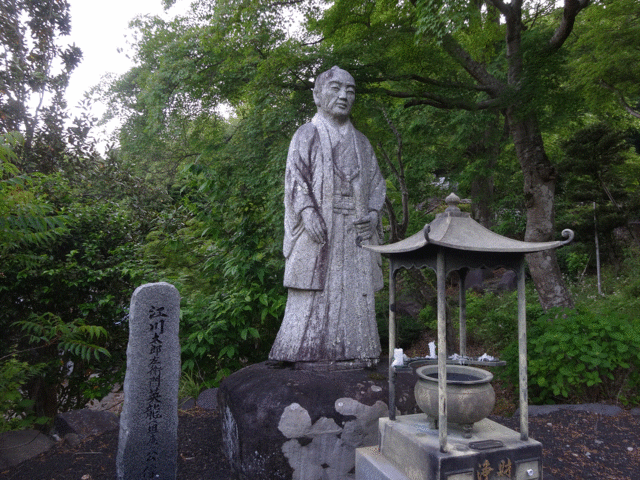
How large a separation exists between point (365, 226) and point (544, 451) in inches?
102

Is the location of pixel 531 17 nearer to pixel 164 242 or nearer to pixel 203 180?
pixel 203 180

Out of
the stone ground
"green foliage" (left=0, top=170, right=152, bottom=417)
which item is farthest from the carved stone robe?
"green foliage" (left=0, top=170, right=152, bottom=417)

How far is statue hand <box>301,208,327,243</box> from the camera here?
4.11 meters

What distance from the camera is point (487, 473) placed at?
2732mm

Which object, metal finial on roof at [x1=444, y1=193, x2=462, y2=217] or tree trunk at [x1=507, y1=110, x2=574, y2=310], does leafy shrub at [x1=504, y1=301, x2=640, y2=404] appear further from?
metal finial on roof at [x1=444, y1=193, x2=462, y2=217]

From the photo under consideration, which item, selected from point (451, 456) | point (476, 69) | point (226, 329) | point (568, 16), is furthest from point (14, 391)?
point (568, 16)

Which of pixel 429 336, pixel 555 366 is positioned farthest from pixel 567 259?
pixel 555 366

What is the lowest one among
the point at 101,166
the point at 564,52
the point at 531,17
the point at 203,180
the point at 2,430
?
the point at 2,430

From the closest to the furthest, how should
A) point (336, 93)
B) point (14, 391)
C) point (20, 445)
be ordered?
point (336, 93) < point (20, 445) < point (14, 391)

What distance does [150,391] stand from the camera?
3613mm

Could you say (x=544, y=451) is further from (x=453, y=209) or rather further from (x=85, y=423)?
(x=85, y=423)

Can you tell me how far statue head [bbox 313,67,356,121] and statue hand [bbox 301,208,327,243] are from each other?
3.26ft

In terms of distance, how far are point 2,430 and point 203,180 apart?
399 cm

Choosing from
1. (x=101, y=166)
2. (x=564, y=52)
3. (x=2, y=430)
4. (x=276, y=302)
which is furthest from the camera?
(x=101, y=166)
